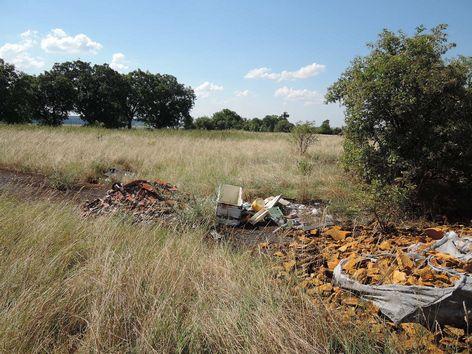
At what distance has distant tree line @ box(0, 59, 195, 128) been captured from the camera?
33500 millimetres

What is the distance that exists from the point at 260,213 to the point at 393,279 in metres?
2.91

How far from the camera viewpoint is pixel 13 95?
3256cm

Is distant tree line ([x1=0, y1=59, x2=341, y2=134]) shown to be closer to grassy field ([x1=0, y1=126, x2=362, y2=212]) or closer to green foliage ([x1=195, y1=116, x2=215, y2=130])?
green foliage ([x1=195, y1=116, x2=215, y2=130])

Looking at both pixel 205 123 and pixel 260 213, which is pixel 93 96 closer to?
pixel 205 123

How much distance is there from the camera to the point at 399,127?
221 inches

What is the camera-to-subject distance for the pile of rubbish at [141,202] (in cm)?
500

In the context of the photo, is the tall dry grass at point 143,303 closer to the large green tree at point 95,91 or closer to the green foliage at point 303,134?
the green foliage at point 303,134

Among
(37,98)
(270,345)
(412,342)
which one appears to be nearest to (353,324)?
(412,342)

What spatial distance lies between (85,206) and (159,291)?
11.6ft

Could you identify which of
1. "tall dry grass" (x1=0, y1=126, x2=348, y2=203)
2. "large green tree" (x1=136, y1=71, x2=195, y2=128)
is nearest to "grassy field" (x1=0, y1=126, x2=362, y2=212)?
"tall dry grass" (x1=0, y1=126, x2=348, y2=203)

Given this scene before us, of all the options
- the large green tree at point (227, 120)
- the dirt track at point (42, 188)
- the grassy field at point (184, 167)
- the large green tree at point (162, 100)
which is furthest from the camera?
the large green tree at point (227, 120)

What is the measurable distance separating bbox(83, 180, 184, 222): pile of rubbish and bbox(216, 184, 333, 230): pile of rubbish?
2.33ft

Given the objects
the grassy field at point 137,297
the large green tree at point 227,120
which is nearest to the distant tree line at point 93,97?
the large green tree at point 227,120

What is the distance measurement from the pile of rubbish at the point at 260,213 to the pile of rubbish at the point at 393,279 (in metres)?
1.24
